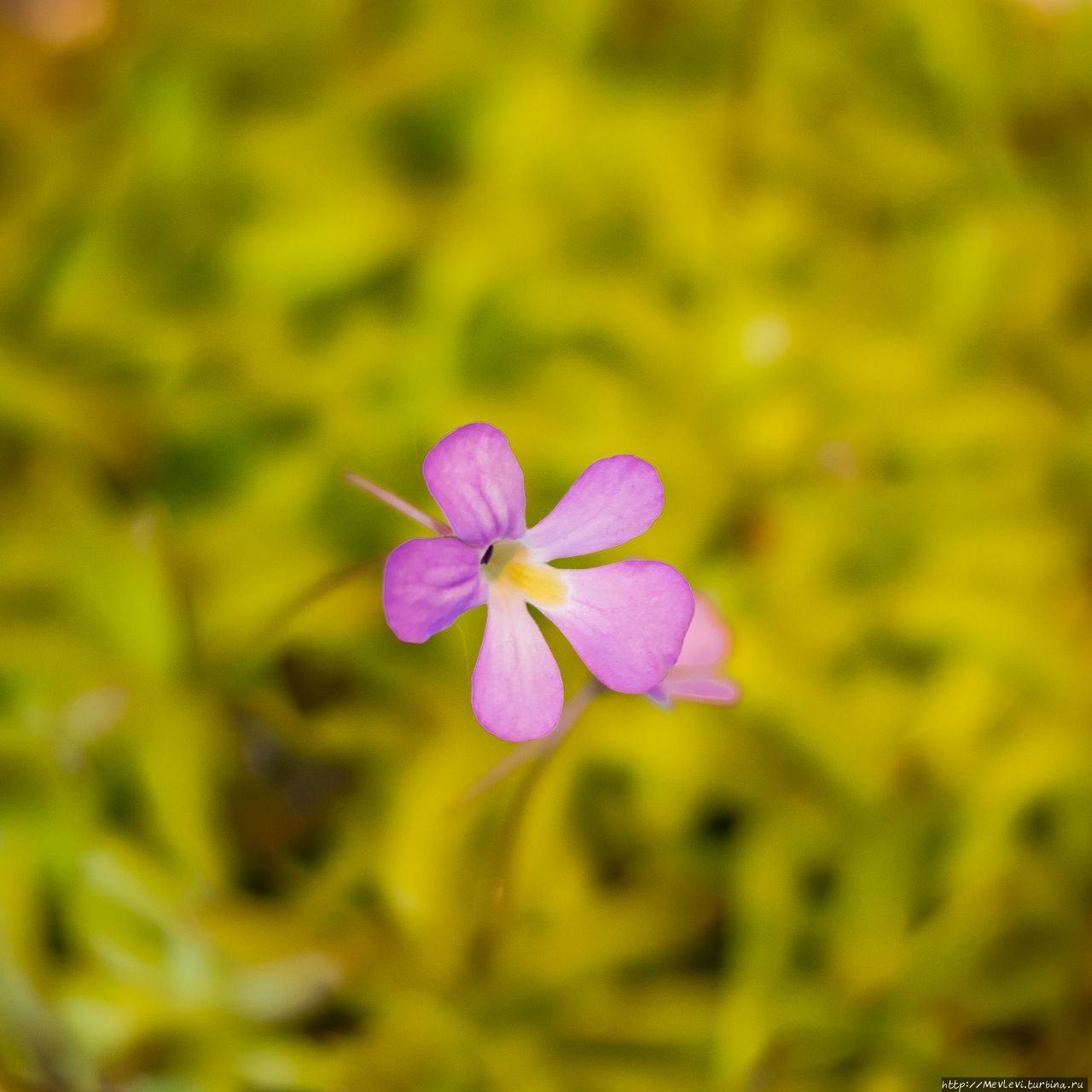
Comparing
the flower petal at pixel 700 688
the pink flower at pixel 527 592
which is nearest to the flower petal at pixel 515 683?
the pink flower at pixel 527 592

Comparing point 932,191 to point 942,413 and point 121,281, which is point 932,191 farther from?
point 121,281

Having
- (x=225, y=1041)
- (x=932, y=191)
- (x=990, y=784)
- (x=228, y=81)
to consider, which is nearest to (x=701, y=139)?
(x=932, y=191)

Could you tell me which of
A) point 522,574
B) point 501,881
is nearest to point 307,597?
point 522,574

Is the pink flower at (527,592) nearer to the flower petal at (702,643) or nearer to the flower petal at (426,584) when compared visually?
the flower petal at (426,584)

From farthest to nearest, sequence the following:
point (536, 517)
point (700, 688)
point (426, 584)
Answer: point (536, 517)
point (700, 688)
point (426, 584)

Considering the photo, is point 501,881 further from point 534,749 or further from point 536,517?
point 536,517

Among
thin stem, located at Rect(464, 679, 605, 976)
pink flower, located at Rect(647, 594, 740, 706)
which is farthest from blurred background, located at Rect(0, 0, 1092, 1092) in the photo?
pink flower, located at Rect(647, 594, 740, 706)
